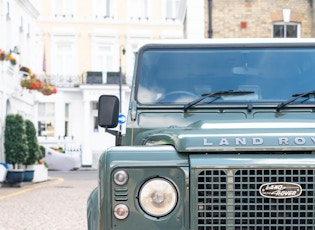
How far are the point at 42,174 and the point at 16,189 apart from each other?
14.8ft

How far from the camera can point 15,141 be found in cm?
2111

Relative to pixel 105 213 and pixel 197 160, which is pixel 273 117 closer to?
pixel 197 160

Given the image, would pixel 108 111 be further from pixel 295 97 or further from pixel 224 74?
pixel 295 97

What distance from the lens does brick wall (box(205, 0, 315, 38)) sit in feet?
66.3

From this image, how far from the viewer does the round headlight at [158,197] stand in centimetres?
390

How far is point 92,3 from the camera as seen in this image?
45344mm

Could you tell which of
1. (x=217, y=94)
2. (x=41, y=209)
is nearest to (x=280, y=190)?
(x=217, y=94)

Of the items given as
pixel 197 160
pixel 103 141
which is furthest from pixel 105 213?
pixel 103 141

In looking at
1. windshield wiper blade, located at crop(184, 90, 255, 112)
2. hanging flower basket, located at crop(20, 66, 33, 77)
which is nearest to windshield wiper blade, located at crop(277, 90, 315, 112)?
windshield wiper blade, located at crop(184, 90, 255, 112)

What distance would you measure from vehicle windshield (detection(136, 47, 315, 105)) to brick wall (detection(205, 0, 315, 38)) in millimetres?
14668

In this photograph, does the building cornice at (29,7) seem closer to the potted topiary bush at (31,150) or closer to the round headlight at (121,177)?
the potted topiary bush at (31,150)

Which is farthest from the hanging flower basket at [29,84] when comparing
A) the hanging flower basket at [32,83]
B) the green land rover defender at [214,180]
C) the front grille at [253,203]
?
the front grille at [253,203]

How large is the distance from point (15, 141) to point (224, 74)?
16.3 meters

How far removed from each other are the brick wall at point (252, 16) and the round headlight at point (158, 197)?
16.5m
